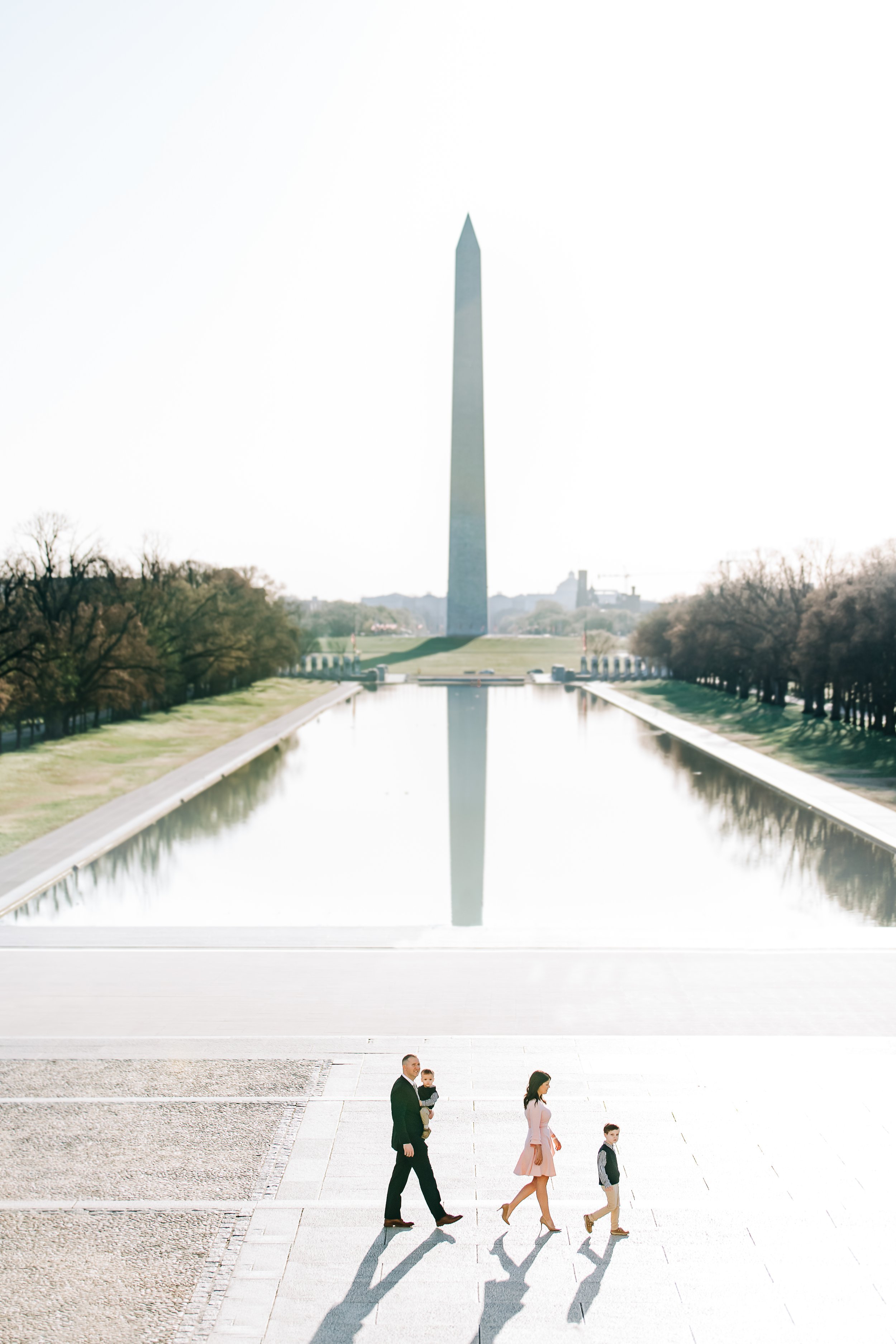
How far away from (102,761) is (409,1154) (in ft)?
78.2

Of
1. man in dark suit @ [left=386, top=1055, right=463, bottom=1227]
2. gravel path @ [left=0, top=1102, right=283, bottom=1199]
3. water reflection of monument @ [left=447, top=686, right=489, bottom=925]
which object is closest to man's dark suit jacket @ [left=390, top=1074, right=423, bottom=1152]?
man in dark suit @ [left=386, top=1055, right=463, bottom=1227]

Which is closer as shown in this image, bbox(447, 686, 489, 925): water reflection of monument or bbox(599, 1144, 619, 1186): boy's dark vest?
bbox(599, 1144, 619, 1186): boy's dark vest

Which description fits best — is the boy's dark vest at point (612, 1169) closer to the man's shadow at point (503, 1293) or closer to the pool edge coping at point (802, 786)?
the man's shadow at point (503, 1293)

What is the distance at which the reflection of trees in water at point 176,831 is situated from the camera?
46.4ft

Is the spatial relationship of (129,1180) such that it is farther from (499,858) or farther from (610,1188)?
(499,858)

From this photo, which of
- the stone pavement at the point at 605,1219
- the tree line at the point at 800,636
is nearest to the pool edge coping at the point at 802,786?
the tree line at the point at 800,636

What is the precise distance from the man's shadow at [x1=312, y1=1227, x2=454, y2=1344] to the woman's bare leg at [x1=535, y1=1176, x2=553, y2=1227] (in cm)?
53

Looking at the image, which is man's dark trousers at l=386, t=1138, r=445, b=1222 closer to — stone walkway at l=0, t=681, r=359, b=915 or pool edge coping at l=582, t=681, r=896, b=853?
stone walkway at l=0, t=681, r=359, b=915

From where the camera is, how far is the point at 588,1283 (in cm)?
538

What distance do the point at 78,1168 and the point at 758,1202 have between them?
4.16 metres

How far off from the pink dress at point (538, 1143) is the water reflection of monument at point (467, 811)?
733 cm

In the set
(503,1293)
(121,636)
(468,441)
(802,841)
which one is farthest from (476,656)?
(503,1293)

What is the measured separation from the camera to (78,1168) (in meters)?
6.54

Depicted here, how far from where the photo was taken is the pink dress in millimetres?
5820
